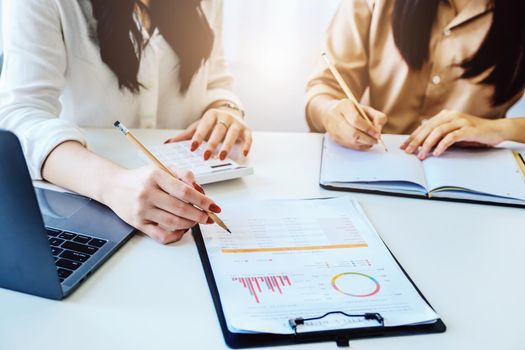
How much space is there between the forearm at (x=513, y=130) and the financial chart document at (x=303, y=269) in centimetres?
50

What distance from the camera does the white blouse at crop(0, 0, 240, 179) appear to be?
0.90 metres

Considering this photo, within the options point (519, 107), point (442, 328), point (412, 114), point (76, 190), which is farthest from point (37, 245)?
point (519, 107)

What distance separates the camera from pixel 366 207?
867mm

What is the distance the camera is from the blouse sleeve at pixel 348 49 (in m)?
1.47

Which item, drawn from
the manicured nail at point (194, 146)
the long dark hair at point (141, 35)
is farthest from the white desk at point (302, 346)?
the long dark hair at point (141, 35)

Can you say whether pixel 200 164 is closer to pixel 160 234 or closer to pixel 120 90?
pixel 160 234

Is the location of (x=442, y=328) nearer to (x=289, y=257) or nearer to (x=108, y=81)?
(x=289, y=257)

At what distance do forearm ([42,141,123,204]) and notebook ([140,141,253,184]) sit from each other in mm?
153

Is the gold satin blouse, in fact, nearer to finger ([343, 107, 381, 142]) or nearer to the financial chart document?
finger ([343, 107, 381, 142])

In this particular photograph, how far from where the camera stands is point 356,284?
628mm

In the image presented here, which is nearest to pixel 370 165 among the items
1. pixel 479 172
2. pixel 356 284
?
pixel 479 172

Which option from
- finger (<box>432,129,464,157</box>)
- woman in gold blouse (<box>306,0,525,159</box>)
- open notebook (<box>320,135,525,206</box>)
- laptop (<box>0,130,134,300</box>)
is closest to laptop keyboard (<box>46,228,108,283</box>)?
laptop (<box>0,130,134,300</box>)

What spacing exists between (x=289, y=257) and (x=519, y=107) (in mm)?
1094

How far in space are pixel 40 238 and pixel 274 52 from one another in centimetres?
125
